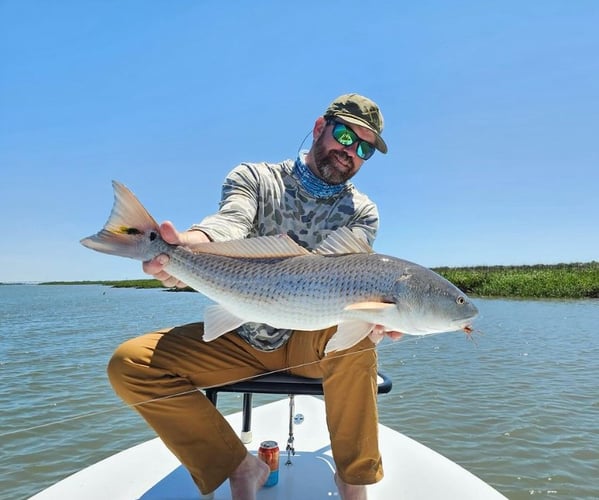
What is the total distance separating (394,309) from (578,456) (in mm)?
4124

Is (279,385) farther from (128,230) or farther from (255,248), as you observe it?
(128,230)

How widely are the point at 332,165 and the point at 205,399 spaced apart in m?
1.67

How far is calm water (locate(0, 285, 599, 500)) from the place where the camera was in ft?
15.4

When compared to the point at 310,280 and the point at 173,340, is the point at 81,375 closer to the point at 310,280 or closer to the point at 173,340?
the point at 173,340

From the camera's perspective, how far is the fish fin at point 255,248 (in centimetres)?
241

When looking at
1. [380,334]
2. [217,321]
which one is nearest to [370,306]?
[380,334]

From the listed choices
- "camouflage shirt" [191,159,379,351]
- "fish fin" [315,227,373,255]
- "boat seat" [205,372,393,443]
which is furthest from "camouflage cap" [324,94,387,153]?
"boat seat" [205,372,393,443]

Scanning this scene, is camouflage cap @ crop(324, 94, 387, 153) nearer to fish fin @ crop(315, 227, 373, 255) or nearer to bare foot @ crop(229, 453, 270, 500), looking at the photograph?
fish fin @ crop(315, 227, 373, 255)

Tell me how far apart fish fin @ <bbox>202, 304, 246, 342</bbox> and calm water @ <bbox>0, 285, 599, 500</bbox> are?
67cm

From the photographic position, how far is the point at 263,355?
285 cm

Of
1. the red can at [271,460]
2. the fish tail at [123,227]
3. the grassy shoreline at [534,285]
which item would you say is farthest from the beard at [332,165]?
the grassy shoreline at [534,285]

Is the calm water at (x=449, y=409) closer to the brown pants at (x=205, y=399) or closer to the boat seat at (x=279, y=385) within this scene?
the brown pants at (x=205, y=399)

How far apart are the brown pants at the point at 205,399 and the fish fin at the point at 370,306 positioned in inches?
13.9

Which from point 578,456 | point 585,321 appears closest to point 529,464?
point 578,456
